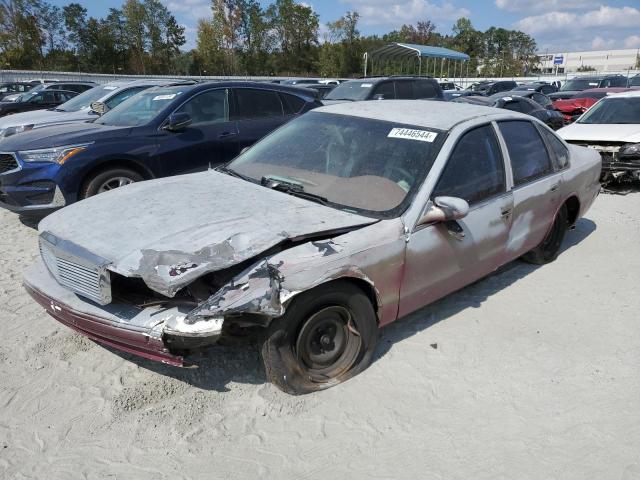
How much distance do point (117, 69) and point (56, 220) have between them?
55478mm

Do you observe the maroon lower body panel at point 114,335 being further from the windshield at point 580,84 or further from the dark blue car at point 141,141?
the windshield at point 580,84

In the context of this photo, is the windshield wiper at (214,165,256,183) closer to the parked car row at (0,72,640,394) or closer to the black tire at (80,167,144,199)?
the parked car row at (0,72,640,394)

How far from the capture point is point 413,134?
368 centimetres

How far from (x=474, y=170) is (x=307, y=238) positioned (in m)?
1.53

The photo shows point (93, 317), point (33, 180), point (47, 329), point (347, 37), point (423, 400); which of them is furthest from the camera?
point (347, 37)

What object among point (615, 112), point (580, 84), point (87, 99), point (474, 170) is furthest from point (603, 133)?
point (580, 84)

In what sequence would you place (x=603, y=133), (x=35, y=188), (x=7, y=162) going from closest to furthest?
(x=35, y=188)
(x=7, y=162)
(x=603, y=133)

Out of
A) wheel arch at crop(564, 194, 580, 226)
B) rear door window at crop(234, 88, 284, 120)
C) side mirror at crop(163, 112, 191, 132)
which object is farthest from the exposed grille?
wheel arch at crop(564, 194, 580, 226)

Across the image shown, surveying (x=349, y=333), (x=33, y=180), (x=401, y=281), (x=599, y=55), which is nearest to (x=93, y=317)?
(x=349, y=333)

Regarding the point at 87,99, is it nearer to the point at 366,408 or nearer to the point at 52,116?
the point at 52,116

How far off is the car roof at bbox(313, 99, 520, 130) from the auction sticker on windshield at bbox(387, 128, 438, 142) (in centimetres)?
10

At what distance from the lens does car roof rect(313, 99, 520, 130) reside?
3.83 meters

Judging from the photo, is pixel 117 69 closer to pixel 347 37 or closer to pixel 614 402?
pixel 347 37

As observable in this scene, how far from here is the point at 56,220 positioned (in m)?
3.35
